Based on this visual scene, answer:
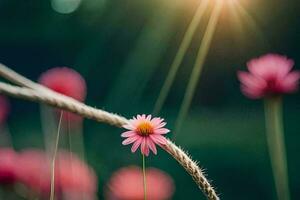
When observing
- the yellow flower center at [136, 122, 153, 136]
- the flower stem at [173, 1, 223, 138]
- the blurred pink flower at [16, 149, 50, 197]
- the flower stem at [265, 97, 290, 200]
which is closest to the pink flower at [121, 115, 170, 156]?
the yellow flower center at [136, 122, 153, 136]

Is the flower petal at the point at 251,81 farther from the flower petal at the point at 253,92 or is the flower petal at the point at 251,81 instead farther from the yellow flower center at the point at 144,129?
the yellow flower center at the point at 144,129

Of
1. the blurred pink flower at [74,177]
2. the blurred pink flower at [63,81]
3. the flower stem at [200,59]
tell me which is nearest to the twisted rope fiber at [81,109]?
the blurred pink flower at [74,177]

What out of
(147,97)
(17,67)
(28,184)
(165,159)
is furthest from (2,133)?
(17,67)

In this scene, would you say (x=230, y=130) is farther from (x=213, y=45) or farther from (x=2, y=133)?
(x=2, y=133)

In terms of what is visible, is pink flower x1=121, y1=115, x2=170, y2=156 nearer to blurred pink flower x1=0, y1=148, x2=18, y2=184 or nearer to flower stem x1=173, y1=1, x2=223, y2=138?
blurred pink flower x1=0, y1=148, x2=18, y2=184

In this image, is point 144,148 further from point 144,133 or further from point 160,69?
point 160,69

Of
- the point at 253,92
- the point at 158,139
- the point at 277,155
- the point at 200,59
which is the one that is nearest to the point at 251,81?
the point at 253,92
